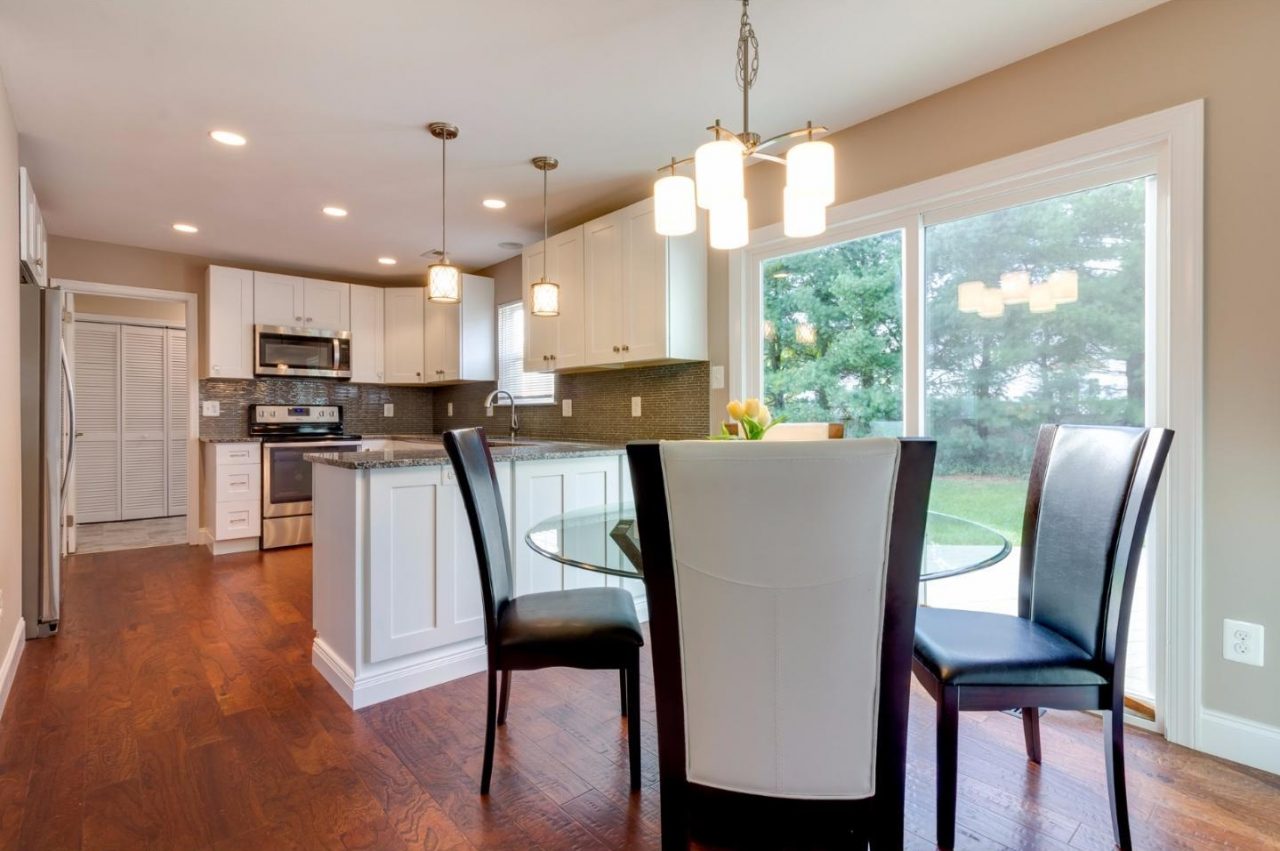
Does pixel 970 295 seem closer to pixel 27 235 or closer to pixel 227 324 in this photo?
pixel 27 235

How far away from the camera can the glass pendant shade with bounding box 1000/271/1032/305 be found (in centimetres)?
232

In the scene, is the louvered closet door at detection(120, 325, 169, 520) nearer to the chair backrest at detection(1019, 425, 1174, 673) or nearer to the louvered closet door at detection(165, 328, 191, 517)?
the louvered closet door at detection(165, 328, 191, 517)

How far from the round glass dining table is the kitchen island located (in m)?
0.62

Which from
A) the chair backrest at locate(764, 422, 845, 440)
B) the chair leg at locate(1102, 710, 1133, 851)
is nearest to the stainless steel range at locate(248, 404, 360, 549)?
the chair backrest at locate(764, 422, 845, 440)

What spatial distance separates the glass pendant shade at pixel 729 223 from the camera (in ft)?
5.41

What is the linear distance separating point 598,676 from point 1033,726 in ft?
4.87

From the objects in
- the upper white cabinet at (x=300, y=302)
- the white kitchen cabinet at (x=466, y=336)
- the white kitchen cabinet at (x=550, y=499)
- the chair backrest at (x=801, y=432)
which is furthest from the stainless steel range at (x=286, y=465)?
the chair backrest at (x=801, y=432)

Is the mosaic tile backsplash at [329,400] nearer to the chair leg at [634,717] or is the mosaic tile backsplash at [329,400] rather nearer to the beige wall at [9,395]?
the beige wall at [9,395]

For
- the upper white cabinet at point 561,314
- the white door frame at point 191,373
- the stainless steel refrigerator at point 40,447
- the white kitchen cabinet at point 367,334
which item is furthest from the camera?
the white kitchen cabinet at point 367,334

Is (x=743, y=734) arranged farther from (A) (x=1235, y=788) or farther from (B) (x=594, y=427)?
(B) (x=594, y=427)

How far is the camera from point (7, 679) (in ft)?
7.54

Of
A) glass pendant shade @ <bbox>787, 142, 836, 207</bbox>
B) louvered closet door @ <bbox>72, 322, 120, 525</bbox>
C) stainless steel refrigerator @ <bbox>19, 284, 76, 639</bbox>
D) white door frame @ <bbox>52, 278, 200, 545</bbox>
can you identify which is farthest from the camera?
louvered closet door @ <bbox>72, 322, 120, 525</bbox>

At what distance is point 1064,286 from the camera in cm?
223

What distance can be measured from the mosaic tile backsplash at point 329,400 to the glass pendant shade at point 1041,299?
5.26 m
